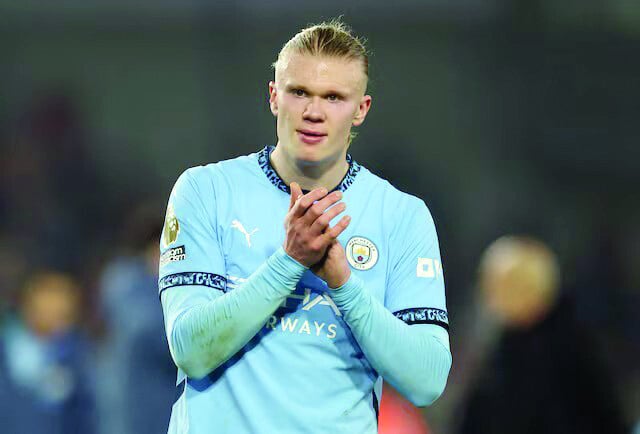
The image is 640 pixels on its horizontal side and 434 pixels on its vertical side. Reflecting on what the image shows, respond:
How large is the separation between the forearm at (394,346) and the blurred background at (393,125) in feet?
18.3

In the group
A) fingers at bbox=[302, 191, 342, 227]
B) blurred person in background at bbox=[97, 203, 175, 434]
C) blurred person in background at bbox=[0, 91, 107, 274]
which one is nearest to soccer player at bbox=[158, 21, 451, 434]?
fingers at bbox=[302, 191, 342, 227]

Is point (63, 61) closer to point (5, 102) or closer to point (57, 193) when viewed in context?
point (5, 102)

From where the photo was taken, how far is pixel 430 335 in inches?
117

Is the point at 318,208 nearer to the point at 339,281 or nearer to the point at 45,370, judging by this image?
the point at 339,281

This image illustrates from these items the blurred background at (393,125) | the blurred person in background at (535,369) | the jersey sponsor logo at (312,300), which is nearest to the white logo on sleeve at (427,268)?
the jersey sponsor logo at (312,300)

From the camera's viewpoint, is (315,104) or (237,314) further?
(315,104)

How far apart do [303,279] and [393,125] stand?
7339 millimetres

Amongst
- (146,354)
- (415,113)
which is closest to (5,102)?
(415,113)

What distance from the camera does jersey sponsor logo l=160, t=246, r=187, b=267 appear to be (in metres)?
2.94

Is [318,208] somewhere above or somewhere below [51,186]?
below

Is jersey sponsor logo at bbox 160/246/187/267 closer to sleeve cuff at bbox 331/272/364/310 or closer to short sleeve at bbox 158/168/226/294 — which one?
short sleeve at bbox 158/168/226/294

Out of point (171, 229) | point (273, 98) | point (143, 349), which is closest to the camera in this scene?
point (171, 229)

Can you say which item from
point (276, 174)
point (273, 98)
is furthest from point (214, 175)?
point (273, 98)

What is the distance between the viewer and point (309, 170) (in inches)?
122
